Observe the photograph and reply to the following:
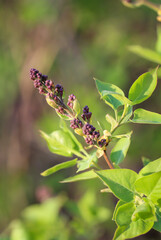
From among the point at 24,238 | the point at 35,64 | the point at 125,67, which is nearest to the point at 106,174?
the point at 24,238

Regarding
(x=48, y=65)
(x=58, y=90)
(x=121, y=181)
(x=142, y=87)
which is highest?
(x=48, y=65)

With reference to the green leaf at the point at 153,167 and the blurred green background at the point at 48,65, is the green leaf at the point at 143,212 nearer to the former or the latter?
the green leaf at the point at 153,167

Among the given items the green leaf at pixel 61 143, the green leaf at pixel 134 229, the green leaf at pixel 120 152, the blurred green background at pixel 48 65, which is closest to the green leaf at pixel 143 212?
the green leaf at pixel 134 229

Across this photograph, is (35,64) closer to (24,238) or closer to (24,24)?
(24,24)

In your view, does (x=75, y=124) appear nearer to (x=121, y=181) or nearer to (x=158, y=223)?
(x=121, y=181)

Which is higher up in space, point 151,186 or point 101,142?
point 101,142

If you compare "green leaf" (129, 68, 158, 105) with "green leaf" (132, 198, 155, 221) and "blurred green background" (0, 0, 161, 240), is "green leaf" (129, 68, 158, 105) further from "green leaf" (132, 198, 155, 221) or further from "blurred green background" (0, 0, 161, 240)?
"blurred green background" (0, 0, 161, 240)

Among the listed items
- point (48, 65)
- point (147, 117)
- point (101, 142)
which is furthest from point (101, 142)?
point (48, 65)
